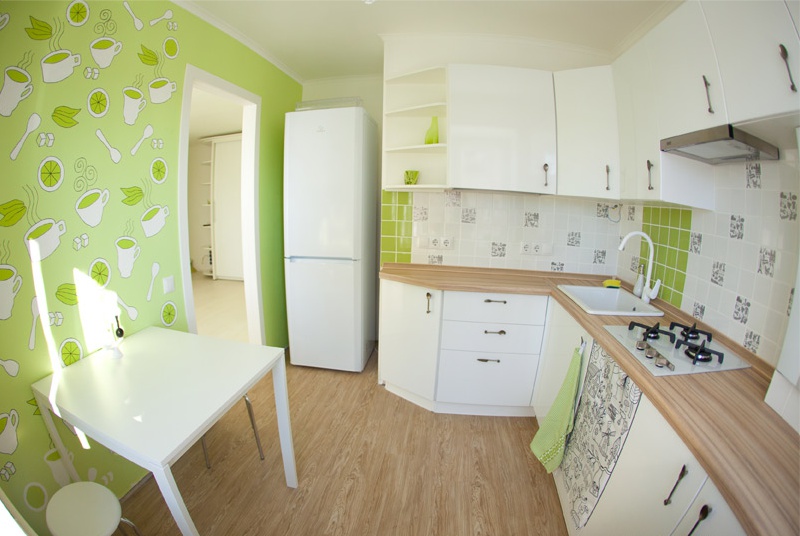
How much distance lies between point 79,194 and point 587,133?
8.15 feet

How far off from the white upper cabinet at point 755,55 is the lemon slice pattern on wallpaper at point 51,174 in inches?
92.1

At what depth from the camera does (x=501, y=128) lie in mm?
1729

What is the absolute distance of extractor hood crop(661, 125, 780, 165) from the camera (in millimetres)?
914

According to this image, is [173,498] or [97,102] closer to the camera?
[173,498]

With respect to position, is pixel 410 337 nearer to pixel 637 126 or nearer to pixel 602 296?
pixel 602 296

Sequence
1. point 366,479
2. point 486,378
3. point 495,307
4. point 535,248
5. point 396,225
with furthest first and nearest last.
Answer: point 396,225, point 535,248, point 486,378, point 495,307, point 366,479

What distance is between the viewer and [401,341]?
1.96m

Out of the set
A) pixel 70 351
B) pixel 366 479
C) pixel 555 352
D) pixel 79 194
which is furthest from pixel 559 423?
pixel 79 194

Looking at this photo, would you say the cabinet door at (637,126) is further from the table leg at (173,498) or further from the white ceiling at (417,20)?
the table leg at (173,498)

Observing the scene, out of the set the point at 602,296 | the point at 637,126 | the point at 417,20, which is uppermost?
the point at 417,20

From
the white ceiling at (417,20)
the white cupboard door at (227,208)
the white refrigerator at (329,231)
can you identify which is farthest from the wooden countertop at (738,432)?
the white cupboard door at (227,208)

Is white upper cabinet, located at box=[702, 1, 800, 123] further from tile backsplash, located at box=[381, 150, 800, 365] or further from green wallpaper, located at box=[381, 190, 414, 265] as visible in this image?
green wallpaper, located at box=[381, 190, 414, 265]

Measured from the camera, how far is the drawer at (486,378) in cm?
177

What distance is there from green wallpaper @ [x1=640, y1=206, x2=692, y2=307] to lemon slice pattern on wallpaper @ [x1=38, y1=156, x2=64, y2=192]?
275 cm
